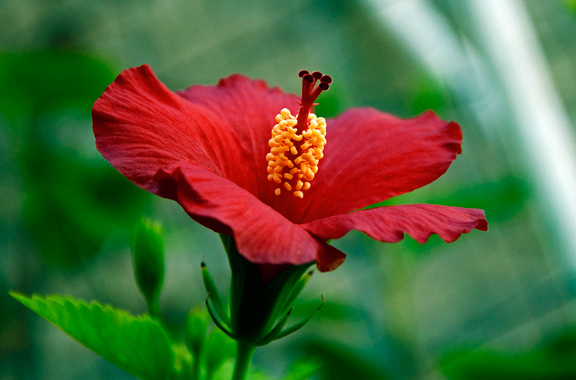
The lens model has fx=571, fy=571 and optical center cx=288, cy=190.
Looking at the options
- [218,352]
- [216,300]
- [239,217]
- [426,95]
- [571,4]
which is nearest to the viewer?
[239,217]

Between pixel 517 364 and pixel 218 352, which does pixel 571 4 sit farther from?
pixel 218 352

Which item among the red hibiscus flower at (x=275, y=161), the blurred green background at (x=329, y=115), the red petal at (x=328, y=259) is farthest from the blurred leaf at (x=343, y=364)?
the red petal at (x=328, y=259)

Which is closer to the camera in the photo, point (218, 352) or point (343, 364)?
point (218, 352)

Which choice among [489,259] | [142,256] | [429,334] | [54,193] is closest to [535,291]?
[489,259]

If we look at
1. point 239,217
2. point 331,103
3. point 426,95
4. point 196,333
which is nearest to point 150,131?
point 239,217

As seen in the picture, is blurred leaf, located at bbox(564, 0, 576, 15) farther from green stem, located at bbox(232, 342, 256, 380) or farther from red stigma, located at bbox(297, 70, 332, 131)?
green stem, located at bbox(232, 342, 256, 380)

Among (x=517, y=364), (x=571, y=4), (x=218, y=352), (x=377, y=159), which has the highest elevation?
(x=571, y=4)

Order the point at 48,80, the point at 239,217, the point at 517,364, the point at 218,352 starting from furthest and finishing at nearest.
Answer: the point at 48,80 → the point at 517,364 → the point at 218,352 → the point at 239,217

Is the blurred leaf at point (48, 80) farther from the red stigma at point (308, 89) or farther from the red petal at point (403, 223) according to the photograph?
the red petal at point (403, 223)
